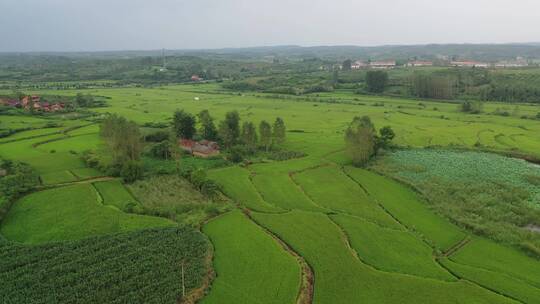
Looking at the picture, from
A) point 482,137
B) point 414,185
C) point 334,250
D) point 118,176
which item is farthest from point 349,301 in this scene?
point 482,137

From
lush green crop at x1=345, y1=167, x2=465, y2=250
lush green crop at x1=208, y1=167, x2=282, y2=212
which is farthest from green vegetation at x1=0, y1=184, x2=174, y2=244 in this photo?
lush green crop at x1=345, y1=167, x2=465, y2=250

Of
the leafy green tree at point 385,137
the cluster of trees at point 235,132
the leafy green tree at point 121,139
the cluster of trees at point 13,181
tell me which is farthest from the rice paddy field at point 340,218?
the cluster of trees at point 235,132

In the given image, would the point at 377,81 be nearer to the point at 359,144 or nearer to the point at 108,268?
the point at 359,144

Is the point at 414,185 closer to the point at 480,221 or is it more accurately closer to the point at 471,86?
the point at 480,221

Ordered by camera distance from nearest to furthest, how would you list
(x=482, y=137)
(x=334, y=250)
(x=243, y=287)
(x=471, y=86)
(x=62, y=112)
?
1. (x=243, y=287)
2. (x=334, y=250)
3. (x=482, y=137)
4. (x=62, y=112)
5. (x=471, y=86)

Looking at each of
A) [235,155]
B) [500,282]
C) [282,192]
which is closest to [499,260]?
[500,282]

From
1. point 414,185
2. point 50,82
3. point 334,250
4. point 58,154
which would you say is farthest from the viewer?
point 50,82

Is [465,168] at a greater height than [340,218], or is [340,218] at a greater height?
[465,168]
